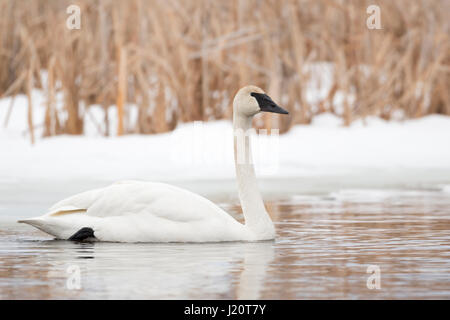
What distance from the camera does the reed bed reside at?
40.4ft

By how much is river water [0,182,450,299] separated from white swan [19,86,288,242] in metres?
0.09

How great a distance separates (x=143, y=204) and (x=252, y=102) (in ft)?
3.11

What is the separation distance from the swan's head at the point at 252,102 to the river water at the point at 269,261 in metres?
0.80

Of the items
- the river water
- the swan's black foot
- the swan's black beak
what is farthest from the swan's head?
the swan's black foot

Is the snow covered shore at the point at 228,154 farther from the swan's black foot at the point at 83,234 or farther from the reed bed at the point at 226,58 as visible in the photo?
the swan's black foot at the point at 83,234

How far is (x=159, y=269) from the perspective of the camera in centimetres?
584

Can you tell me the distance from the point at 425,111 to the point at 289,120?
5.99 feet

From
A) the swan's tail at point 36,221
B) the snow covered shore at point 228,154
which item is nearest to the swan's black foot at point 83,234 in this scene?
the swan's tail at point 36,221

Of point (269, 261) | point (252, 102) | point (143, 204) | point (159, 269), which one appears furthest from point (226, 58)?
point (159, 269)

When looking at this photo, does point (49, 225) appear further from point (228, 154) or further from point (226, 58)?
point (226, 58)

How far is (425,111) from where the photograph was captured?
13703 millimetres
